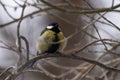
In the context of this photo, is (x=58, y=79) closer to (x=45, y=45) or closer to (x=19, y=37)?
(x=45, y=45)

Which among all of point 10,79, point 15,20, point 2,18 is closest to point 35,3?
point 15,20

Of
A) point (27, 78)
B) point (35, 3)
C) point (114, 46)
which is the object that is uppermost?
point (35, 3)

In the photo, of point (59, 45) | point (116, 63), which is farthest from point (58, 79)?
point (116, 63)

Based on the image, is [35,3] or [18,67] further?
[35,3]

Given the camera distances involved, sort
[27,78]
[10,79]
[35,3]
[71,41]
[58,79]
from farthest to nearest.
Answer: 1. [27,78]
2. [71,41]
3. [58,79]
4. [35,3]
5. [10,79]

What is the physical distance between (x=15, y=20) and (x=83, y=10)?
42cm

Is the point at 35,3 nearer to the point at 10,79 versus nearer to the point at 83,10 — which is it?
the point at 83,10

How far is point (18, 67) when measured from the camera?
7.01 ft

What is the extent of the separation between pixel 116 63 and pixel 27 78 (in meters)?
2.93

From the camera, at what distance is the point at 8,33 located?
5492mm

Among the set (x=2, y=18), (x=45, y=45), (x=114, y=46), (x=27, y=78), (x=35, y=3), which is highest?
(x=35, y=3)

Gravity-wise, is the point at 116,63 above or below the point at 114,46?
below

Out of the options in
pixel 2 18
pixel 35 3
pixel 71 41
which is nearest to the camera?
pixel 35 3

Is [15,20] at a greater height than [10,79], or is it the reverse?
[15,20]
